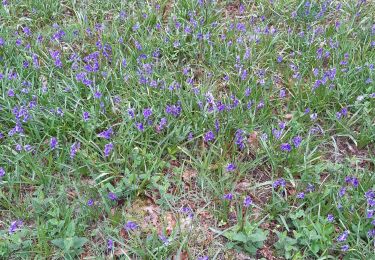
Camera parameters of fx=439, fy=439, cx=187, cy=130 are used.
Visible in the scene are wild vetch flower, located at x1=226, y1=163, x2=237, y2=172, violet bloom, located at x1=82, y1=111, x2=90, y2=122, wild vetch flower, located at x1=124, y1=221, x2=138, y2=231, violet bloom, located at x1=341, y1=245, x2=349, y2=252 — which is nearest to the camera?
violet bloom, located at x1=341, y1=245, x2=349, y2=252

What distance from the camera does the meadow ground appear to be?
289 centimetres

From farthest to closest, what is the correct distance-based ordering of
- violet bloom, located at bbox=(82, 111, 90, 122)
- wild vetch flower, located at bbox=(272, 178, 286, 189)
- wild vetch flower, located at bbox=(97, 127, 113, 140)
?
violet bloom, located at bbox=(82, 111, 90, 122) → wild vetch flower, located at bbox=(97, 127, 113, 140) → wild vetch flower, located at bbox=(272, 178, 286, 189)

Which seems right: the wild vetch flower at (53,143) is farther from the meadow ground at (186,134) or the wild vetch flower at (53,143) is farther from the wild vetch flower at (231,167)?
the wild vetch flower at (231,167)

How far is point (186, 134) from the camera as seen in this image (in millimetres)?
3432

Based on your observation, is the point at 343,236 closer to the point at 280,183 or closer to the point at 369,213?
the point at 369,213

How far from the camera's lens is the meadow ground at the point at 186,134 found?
114 inches

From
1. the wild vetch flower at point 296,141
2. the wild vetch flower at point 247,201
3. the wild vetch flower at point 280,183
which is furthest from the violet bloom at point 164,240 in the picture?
the wild vetch flower at point 296,141

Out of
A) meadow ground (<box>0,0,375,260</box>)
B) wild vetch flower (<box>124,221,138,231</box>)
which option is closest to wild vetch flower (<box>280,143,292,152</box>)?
meadow ground (<box>0,0,375,260</box>)

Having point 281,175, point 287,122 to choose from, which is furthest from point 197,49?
point 281,175

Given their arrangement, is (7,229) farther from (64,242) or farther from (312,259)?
(312,259)

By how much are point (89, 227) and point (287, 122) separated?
5.79 ft

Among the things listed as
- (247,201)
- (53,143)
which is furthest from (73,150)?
(247,201)

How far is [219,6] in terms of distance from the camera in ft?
16.0

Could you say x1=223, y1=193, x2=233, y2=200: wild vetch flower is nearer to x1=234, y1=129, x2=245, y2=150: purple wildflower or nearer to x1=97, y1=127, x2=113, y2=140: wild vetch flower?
x1=234, y1=129, x2=245, y2=150: purple wildflower
